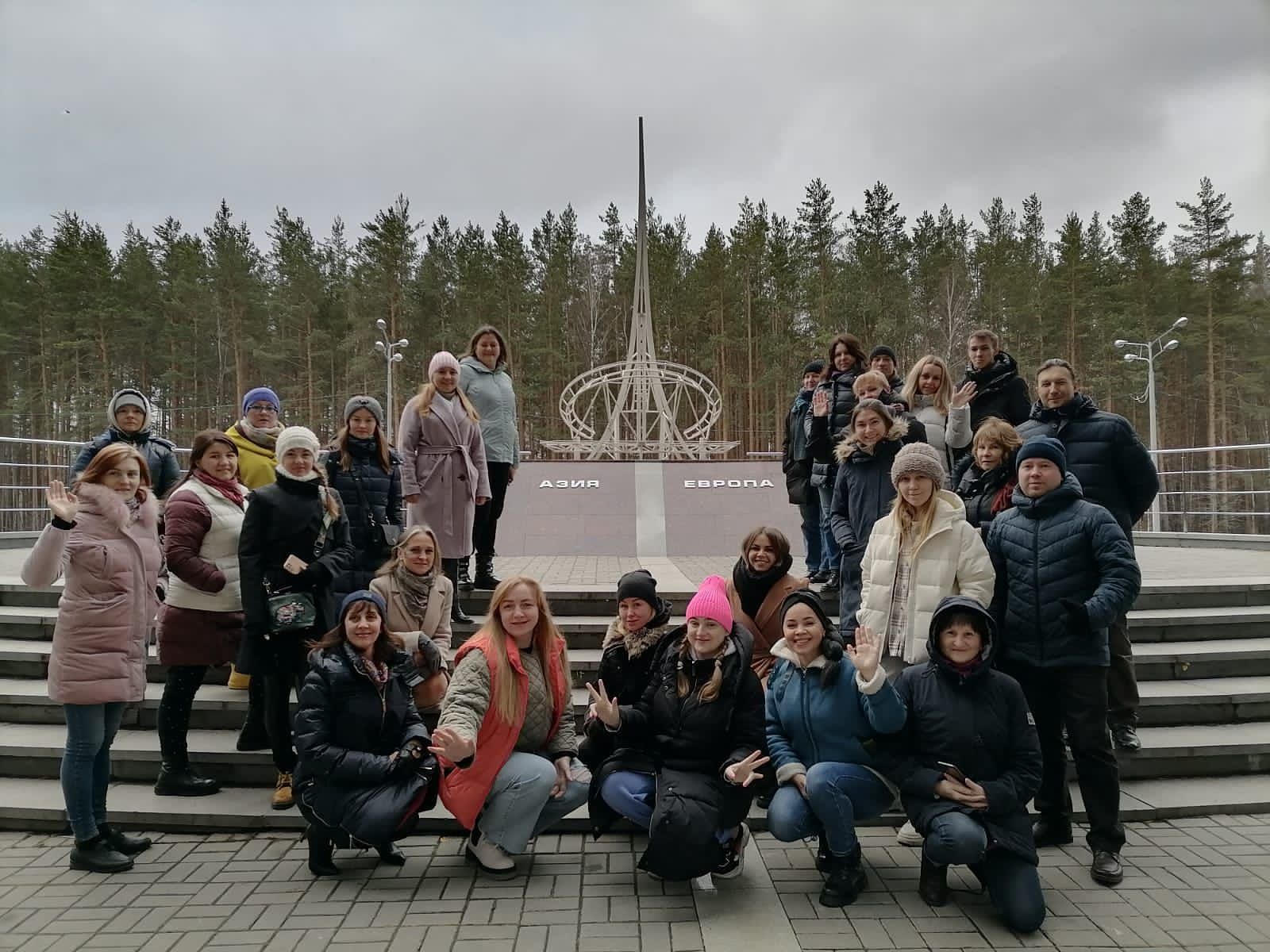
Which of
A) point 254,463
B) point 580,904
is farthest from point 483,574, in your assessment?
point 580,904

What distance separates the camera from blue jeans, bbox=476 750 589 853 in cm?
342

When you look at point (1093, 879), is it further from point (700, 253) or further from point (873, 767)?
point (700, 253)

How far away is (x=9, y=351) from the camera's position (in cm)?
3030

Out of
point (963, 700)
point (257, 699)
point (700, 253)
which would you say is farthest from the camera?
point (700, 253)

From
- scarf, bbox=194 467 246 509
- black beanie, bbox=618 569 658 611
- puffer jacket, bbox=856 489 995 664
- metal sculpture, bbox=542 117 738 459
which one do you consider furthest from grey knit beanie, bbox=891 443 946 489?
metal sculpture, bbox=542 117 738 459

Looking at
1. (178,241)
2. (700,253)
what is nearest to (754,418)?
(700,253)

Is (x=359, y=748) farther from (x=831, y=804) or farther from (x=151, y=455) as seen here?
(x=151, y=455)

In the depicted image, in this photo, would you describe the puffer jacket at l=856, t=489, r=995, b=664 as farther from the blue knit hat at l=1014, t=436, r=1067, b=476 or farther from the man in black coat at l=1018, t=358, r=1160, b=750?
the man in black coat at l=1018, t=358, r=1160, b=750

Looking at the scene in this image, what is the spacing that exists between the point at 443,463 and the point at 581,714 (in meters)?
1.98

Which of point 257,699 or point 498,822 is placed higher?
point 257,699

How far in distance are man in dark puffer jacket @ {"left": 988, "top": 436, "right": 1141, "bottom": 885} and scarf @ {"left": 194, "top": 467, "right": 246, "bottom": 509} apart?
13.0ft

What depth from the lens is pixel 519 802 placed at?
11.2 feet

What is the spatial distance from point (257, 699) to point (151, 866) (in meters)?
0.88

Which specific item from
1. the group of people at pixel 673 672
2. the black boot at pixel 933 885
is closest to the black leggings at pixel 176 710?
the group of people at pixel 673 672
